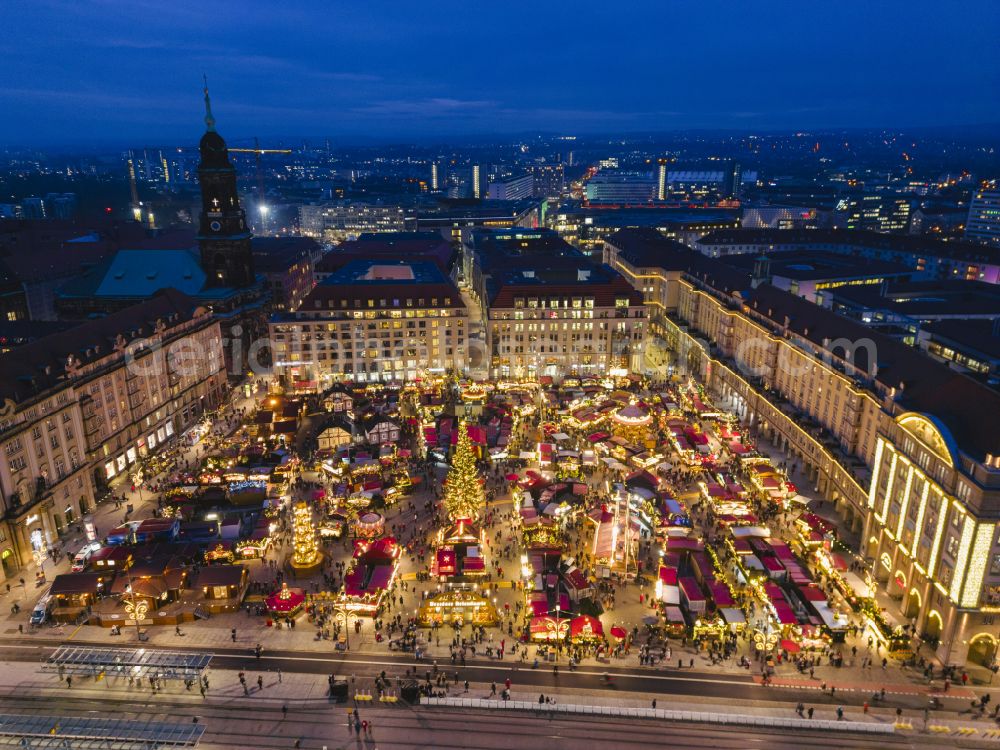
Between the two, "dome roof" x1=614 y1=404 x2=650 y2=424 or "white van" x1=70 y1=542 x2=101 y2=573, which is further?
"dome roof" x1=614 y1=404 x2=650 y2=424

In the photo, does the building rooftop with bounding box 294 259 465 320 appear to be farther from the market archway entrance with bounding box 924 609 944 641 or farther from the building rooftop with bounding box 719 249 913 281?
the market archway entrance with bounding box 924 609 944 641

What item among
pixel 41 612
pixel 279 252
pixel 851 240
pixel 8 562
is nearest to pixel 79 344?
pixel 8 562

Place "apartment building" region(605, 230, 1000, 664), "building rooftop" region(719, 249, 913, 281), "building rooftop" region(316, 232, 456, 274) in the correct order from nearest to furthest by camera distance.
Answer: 1. "apartment building" region(605, 230, 1000, 664)
2. "building rooftop" region(719, 249, 913, 281)
3. "building rooftop" region(316, 232, 456, 274)

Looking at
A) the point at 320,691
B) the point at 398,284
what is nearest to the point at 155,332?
the point at 398,284

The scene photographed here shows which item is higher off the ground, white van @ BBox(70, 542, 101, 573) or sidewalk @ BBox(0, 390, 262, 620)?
white van @ BBox(70, 542, 101, 573)

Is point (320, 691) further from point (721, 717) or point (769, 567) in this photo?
point (769, 567)

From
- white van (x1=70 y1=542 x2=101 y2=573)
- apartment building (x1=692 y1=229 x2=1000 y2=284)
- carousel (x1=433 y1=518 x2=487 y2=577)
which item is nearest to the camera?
carousel (x1=433 y1=518 x2=487 y2=577)

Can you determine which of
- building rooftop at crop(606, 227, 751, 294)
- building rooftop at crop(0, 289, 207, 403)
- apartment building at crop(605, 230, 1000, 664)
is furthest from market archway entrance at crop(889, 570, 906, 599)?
building rooftop at crop(0, 289, 207, 403)

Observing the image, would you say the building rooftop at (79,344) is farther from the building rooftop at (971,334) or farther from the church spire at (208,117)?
the building rooftop at (971,334)
